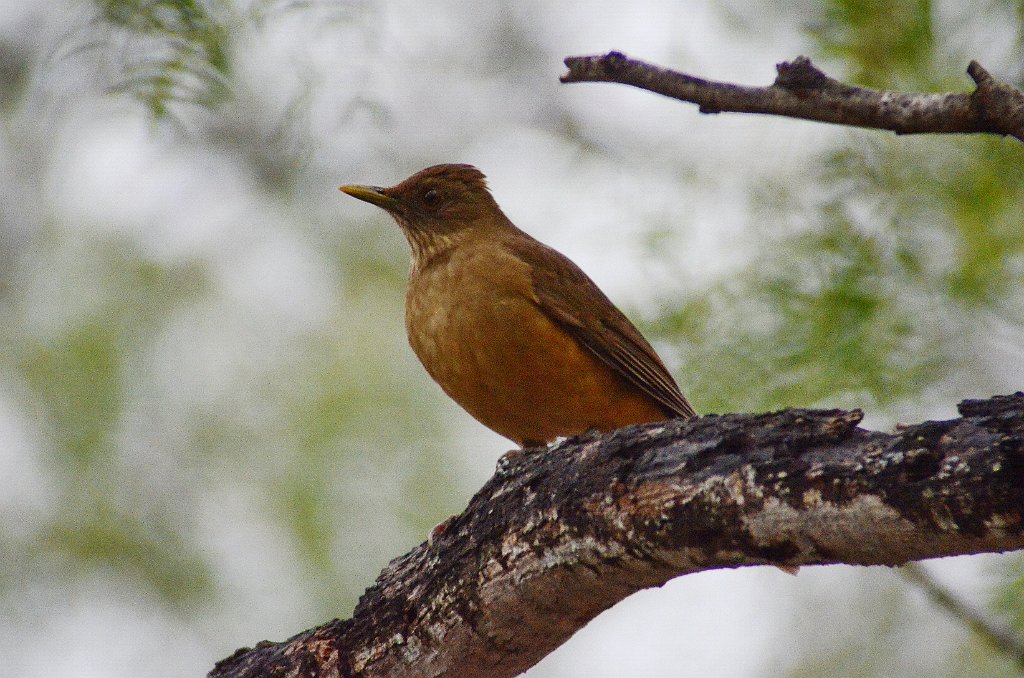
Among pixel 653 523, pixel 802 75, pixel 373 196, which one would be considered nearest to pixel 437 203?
pixel 373 196

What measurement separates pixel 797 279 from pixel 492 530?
2.28 meters

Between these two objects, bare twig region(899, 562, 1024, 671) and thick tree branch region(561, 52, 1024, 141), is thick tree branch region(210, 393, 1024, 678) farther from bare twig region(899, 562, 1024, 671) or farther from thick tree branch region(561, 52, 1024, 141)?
bare twig region(899, 562, 1024, 671)

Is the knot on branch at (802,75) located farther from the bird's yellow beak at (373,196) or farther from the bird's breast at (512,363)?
the bird's yellow beak at (373,196)

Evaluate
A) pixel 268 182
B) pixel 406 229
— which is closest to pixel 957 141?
pixel 406 229

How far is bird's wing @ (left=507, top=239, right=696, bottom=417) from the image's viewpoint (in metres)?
4.84

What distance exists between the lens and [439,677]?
10.2ft

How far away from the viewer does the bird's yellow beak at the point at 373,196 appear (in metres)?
5.80

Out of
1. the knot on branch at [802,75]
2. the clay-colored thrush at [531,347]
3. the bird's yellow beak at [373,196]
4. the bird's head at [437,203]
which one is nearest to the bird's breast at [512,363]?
the clay-colored thrush at [531,347]

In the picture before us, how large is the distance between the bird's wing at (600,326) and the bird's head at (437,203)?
0.56 m

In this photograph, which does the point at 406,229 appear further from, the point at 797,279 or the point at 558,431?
the point at 797,279

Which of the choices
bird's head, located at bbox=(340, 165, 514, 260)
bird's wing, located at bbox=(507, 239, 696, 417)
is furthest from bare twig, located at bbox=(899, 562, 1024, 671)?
bird's head, located at bbox=(340, 165, 514, 260)

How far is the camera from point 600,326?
5.00 m

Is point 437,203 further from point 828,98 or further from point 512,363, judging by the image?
point 828,98

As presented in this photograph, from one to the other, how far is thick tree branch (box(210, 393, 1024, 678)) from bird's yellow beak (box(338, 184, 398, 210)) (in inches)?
108
